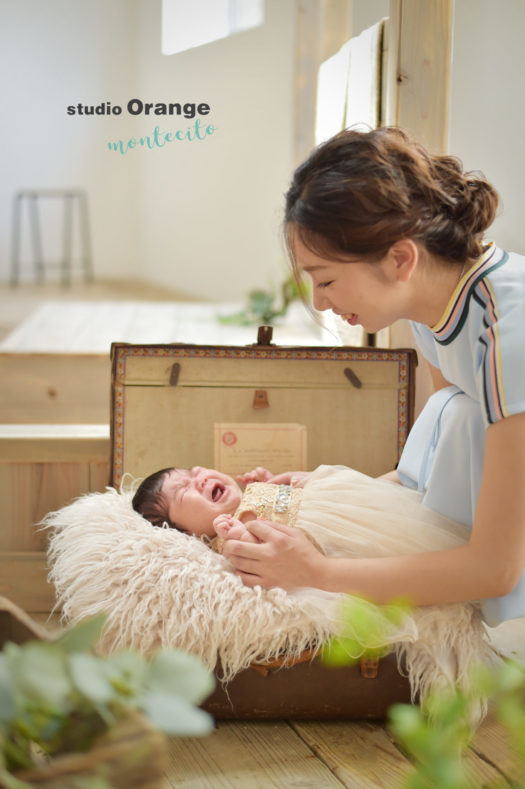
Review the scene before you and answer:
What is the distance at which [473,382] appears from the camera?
1.28 m

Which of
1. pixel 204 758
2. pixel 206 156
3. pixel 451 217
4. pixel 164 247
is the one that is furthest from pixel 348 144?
pixel 164 247

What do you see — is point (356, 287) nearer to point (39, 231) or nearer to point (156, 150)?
point (156, 150)

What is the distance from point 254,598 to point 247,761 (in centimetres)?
23

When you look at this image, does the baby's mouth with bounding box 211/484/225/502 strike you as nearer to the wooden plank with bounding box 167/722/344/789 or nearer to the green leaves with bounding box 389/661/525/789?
the wooden plank with bounding box 167/722/344/789

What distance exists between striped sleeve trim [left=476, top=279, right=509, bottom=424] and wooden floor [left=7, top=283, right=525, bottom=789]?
48 centimetres

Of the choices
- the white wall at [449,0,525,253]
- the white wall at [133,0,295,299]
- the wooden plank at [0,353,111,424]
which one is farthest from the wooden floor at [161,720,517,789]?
the white wall at [133,0,295,299]

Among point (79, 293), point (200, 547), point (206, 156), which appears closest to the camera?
point (200, 547)

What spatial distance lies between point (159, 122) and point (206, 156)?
2.20m

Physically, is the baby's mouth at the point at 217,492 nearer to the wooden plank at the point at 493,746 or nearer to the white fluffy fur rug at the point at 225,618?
the white fluffy fur rug at the point at 225,618

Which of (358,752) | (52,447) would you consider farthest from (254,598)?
(52,447)

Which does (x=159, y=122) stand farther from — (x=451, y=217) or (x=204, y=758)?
(x=204, y=758)

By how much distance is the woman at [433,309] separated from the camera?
44.6 inches

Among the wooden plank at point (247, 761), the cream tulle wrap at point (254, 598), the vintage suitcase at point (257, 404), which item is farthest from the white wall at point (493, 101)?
the wooden plank at point (247, 761)

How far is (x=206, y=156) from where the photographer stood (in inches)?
172
